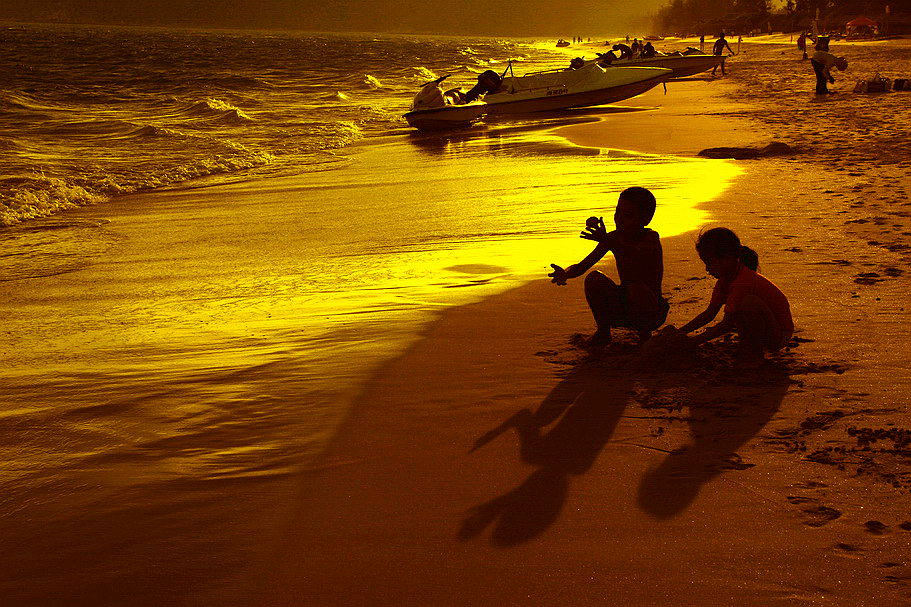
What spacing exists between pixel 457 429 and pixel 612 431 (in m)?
0.72

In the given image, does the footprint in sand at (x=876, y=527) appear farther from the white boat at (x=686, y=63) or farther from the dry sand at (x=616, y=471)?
the white boat at (x=686, y=63)

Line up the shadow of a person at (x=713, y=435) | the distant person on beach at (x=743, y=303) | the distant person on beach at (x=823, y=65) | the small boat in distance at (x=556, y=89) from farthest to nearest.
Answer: the small boat in distance at (x=556, y=89) < the distant person on beach at (x=823, y=65) < the distant person on beach at (x=743, y=303) < the shadow of a person at (x=713, y=435)

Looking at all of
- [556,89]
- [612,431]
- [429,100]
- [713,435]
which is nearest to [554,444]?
[612,431]

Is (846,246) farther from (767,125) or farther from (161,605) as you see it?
(767,125)

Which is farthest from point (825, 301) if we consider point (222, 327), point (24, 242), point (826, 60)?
point (826, 60)

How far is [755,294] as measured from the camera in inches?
175

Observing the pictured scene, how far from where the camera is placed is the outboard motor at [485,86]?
2316 centimetres

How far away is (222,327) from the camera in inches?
234

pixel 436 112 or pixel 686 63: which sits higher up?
pixel 686 63

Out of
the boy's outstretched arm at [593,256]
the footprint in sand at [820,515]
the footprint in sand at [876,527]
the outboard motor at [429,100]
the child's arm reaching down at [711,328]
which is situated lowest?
the footprint in sand at [820,515]

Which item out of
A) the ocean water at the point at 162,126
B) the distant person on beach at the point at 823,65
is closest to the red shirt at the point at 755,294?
the ocean water at the point at 162,126

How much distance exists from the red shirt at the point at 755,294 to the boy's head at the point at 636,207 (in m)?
0.56

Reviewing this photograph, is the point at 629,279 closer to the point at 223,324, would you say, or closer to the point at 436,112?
the point at 223,324

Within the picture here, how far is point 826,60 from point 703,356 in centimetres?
1962
